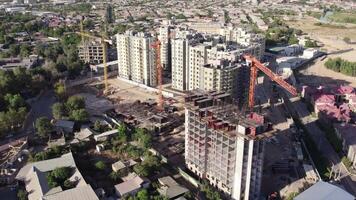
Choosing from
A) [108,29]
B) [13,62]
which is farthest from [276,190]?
[108,29]

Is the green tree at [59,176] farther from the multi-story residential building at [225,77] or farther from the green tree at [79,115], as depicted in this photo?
the multi-story residential building at [225,77]

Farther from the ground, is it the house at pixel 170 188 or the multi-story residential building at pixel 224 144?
the multi-story residential building at pixel 224 144

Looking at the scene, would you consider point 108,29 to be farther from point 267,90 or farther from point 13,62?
point 267,90

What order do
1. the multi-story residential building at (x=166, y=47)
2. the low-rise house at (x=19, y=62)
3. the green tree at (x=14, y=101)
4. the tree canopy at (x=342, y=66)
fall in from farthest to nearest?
the tree canopy at (x=342, y=66)
the multi-story residential building at (x=166, y=47)
the low-rise house at (x=19, y=62)
the green tree at (x=14, y=101)

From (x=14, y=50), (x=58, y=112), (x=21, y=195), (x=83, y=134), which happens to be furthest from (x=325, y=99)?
Answer: (x=14, y=50)

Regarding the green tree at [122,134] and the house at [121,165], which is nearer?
the house at [121,165]

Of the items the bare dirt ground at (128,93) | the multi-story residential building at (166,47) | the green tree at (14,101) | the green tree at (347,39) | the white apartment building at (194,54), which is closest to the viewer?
the green tree at (14,101)

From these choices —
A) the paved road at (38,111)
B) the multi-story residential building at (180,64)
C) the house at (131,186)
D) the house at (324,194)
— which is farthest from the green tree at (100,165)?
the multi-story residential building at (180,64)
